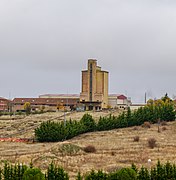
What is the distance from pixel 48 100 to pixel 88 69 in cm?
1953

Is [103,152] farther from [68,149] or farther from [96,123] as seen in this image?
[96,123]

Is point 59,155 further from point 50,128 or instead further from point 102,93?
point 102,93

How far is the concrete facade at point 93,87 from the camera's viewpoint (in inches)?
3401

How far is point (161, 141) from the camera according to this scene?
133 feet

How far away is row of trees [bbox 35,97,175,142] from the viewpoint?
151ft

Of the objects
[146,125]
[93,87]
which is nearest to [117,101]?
[93,87]

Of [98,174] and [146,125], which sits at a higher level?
[146,125]

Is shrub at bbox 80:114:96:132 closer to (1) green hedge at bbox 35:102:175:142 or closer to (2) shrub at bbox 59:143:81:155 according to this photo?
(1) green hedge at bbox 35:102:175:142

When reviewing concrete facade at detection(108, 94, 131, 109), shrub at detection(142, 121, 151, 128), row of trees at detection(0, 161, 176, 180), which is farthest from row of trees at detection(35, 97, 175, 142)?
concrete facade at detection(108, 94, 131, 109)

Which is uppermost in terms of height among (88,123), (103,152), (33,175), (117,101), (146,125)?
(117,101)

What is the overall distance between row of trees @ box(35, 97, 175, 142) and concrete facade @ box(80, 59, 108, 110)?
2704 cm

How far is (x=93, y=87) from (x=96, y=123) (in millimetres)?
33097

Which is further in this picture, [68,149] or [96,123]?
[96,123]

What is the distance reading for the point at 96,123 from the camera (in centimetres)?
5406
